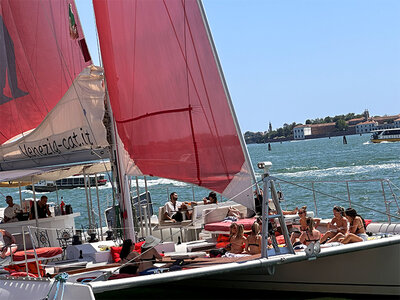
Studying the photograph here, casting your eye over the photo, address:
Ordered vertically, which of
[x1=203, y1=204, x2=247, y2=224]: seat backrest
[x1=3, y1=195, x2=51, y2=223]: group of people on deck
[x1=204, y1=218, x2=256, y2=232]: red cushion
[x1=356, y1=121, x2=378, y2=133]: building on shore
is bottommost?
[x1=204, y1=218, x2=256, y2=232]: red cushion

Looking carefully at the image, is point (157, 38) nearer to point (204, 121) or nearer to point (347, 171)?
point (204, 121)

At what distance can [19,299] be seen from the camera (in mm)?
9172

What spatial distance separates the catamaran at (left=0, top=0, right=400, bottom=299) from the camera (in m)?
9.39

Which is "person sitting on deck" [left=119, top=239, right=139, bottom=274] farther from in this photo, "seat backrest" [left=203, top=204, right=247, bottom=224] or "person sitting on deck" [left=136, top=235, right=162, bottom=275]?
"seat backrest" [left=203, top=204, right=247, bottom=224]

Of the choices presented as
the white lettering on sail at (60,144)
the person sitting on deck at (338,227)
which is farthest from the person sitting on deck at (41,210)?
the person sitting on deck at (338,227)

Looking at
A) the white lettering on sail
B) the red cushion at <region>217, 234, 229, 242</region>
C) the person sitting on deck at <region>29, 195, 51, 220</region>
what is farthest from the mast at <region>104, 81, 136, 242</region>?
the person sitting on deck at <region>29, 195, 51, 220</region>

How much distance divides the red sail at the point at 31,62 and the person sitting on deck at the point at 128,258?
612cm

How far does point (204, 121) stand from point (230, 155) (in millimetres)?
634

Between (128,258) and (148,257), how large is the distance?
0.32 meters

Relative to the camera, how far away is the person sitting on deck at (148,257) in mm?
10027

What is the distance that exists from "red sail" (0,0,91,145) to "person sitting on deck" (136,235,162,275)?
6159 millimetres

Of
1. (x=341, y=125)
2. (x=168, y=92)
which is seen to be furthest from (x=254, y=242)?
(x=341, y=125)

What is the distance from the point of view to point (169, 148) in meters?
11.0

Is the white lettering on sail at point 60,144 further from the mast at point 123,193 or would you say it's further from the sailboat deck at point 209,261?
the sailboat deck at point 209,261
